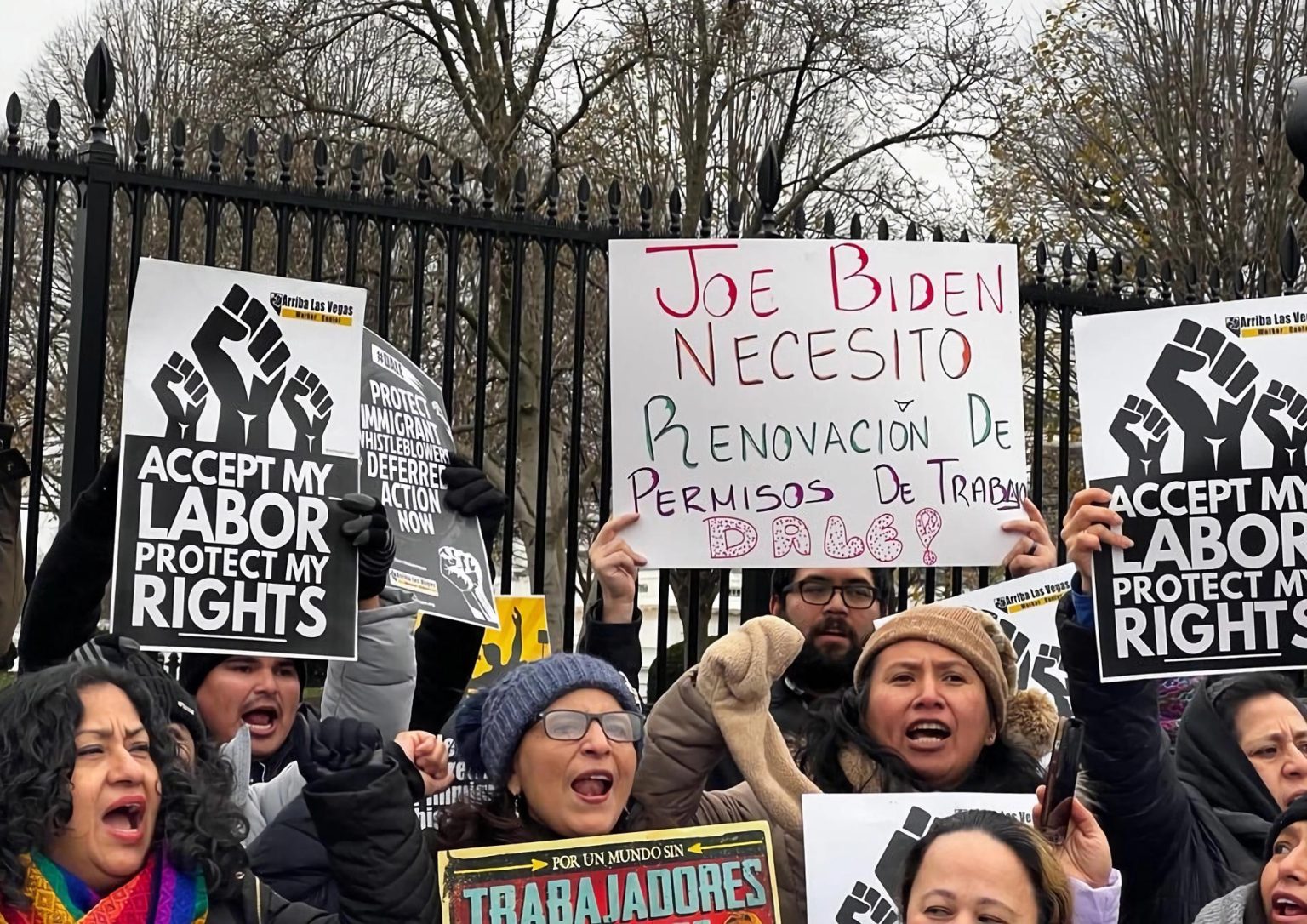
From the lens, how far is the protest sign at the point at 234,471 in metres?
4.31

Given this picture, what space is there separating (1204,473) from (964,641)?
82 centimetres

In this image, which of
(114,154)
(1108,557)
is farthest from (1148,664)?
(114,154)

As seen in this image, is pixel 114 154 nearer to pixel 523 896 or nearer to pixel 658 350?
pixel 658 350

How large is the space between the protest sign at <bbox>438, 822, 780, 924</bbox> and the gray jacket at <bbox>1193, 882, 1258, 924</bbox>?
2.82 feet

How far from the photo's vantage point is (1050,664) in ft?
17.5

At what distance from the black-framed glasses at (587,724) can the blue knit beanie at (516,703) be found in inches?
1.6

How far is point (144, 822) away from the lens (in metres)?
3.21

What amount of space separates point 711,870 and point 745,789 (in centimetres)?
51

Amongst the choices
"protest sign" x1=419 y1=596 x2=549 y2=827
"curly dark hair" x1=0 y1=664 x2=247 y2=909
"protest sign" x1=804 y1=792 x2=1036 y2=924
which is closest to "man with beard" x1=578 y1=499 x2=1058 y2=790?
"protest sign" x1=804 y1=792 x2=1036 y2=924

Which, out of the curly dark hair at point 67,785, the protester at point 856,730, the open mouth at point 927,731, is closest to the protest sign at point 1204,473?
the protester at point 856,730

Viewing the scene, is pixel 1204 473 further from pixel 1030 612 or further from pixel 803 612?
pixel 803 612

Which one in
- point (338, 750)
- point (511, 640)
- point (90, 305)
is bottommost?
point (338, 750)

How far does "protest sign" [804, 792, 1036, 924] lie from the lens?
12.9 ft

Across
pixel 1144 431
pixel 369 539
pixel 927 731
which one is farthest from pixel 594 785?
pixel 1144 431
